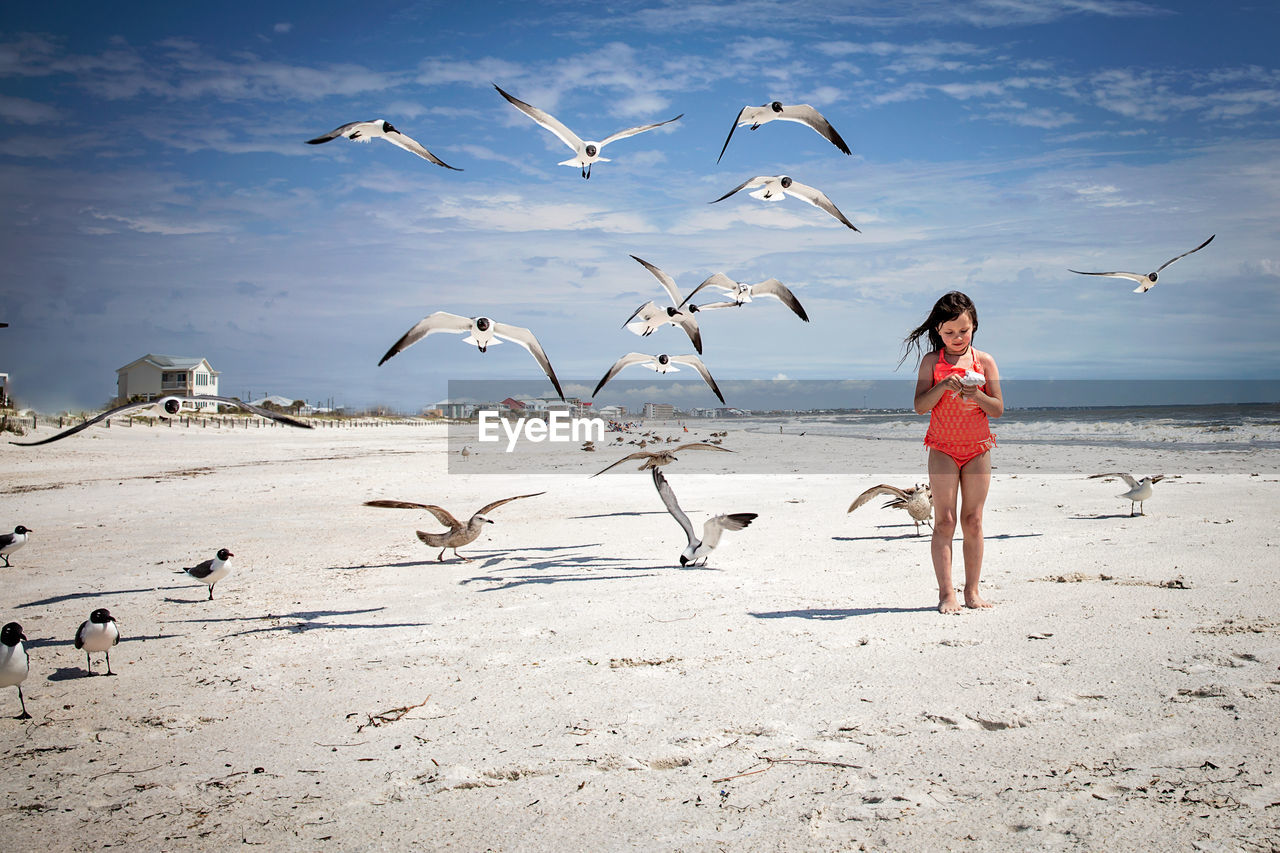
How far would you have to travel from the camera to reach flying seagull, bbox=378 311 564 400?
27.6 ft

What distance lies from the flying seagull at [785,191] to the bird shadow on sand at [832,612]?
24.3 feet

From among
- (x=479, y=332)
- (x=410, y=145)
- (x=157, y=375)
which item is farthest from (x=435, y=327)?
(x=157, y=375)

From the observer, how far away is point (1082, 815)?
8.23 ft

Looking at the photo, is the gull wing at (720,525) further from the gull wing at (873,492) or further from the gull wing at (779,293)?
the gull wing at (779,293)

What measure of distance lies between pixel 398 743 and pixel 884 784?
2.06m

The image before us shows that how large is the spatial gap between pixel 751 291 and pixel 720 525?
6.41m

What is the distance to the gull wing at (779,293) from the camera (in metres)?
11.7

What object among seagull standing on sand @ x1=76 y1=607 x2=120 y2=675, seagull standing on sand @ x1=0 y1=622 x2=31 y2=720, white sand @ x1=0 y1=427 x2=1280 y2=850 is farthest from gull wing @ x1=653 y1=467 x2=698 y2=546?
seagull standing on sand @ x1=0 y1=622 x2=31 y2=720

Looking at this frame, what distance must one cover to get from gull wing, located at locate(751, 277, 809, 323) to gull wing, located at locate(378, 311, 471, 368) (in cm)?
498

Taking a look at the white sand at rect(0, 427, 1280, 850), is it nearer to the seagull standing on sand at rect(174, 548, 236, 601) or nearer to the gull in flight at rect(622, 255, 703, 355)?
the seagull standing on sand at rect(174, 548, 236, 601)

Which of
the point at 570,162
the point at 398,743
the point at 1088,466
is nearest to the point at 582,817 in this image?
the point at 398,743

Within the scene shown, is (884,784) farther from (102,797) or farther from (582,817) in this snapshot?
(102,797)

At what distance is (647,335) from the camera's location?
37.8 ft

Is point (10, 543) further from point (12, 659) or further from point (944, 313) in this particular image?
point (944, 313)
